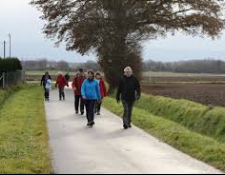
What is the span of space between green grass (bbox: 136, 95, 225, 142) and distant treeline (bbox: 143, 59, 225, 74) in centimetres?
9968

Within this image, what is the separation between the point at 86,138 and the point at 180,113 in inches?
262

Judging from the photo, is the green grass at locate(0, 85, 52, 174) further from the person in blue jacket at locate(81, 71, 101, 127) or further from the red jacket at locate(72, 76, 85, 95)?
the red jacket at locate(72, 76, 85, 95)

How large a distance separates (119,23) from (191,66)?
3667 inches

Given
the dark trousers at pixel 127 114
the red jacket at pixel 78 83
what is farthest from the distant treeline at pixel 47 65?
the dark trousers at pixel 127 114

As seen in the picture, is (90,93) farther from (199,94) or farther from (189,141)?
(199,94)

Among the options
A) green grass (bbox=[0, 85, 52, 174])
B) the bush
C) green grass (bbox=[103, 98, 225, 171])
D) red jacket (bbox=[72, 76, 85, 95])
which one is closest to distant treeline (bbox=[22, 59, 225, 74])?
the bush

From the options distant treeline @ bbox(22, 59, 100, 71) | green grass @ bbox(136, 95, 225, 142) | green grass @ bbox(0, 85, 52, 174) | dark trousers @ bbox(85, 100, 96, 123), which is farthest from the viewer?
distant treeline @ bbox(22, 59, 100, 71)

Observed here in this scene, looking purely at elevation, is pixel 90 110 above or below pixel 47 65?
above

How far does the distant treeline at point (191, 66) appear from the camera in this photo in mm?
128875

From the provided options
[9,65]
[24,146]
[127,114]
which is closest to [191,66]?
[9,65]

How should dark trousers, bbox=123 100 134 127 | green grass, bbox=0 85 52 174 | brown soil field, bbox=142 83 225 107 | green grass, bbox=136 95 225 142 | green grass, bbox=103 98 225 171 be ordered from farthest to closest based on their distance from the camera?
brown soil field, bbox=142 83 225 107, dark trousers, bbox=123 100 134 127, green grass, bbox=136 95 225 142, green grass, bbox=103 98 225 171, green grass, bbox=0 85 52 174

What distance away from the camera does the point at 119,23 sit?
146 feet

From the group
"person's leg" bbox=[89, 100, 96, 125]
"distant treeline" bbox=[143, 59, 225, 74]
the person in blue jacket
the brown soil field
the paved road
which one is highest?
the person in blue jacket

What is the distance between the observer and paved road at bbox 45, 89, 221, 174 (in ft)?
36.3
